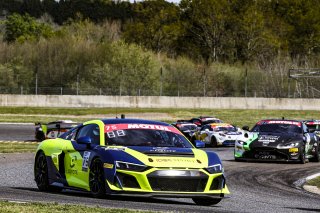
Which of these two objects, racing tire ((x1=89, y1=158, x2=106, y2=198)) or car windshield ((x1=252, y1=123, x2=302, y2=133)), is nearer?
racing tire ((x1=89, y1=158, x2=106, y2=198))

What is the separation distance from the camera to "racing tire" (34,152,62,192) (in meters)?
13.8

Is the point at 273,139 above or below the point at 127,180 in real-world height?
below

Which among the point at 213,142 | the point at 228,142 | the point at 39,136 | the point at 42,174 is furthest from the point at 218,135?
the point at 42,174

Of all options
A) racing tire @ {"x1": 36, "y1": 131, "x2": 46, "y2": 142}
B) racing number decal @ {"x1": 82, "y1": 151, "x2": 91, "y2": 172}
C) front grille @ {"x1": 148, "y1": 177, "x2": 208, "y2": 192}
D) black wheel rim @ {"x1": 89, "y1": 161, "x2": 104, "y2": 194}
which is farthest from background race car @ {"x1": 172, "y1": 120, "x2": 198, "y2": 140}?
front grille @ {"x1": 148, "y1": 177, "x2": 208, "y2": 192}

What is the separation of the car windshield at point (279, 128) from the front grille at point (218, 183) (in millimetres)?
12962

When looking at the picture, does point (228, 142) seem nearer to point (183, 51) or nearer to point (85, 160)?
point (85, 160)

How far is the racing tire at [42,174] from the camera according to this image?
1379 cm

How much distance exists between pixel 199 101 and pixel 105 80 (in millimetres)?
10570

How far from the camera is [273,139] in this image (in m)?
24.1

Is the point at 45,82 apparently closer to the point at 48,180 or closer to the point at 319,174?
the point at 319,174

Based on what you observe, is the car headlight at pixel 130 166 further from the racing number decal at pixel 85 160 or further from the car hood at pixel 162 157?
the racing number decal at pixel 85 160

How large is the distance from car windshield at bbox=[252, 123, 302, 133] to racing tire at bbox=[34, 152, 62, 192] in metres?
11.8

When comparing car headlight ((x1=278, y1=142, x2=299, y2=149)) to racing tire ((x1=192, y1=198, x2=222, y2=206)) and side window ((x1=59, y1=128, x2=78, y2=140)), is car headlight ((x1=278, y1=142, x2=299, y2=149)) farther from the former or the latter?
racing tire ((x1=192, y1=198, x2=222, y2=206))

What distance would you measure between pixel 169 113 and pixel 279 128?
103 feet
